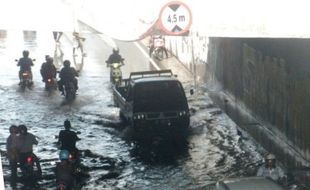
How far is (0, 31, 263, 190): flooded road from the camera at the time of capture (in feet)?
47.0

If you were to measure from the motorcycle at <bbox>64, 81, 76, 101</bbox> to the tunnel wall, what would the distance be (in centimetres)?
596

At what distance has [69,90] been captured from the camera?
74.6 feet

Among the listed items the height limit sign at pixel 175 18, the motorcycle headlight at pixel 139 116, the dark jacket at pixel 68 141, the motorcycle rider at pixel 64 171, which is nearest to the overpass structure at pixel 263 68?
the height limit sign at pixel 175 18

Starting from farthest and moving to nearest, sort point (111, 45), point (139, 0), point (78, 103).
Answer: point (111, 45), point (78, 103), point (139, 0)

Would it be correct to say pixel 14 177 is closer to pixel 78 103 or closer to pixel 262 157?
pixel 262 157

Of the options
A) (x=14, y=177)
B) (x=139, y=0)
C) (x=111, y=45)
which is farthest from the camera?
(x=111, y=45)

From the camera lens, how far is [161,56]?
32.1 m

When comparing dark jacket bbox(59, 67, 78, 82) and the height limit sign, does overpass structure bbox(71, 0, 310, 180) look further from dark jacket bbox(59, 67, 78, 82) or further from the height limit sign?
dark jacket bbox(59, 67, 78, 82)

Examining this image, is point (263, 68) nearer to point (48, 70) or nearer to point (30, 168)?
point (30, 168)

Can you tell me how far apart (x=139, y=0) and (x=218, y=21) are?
1.64 meters

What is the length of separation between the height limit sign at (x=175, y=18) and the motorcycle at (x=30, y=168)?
5.03 m

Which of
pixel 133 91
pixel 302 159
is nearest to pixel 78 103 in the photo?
pixel 133 91

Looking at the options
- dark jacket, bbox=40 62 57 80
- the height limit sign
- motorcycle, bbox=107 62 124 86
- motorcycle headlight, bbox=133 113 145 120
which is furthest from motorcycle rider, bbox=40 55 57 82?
the height limit sign

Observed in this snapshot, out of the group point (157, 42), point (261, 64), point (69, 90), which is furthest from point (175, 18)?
point (157, 42)
